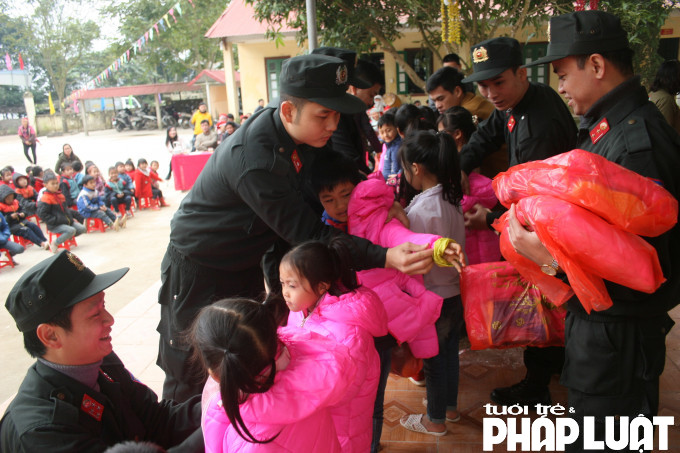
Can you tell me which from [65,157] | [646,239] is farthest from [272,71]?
[646,239]

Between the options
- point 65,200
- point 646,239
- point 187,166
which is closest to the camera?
point 646,239

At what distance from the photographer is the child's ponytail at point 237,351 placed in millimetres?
1350

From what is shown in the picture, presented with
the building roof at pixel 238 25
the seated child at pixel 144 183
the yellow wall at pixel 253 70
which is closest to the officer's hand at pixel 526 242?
the seated child at pixel 144 183

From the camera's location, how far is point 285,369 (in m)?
1.47

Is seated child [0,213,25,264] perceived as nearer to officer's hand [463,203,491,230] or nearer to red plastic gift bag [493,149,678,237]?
officer's hand [463,203,491,230]

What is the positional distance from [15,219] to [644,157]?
26.5 feet

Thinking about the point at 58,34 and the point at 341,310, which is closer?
the point at 341,310

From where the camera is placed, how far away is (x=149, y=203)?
33.4 feet

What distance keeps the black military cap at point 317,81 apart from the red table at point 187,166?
9.40 meters

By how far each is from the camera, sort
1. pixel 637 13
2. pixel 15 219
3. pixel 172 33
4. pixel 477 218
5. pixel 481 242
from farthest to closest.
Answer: pixel 172 33 < pixel 15 219 < pixel 637 13 < pixel 481 242 < pixel 477 218

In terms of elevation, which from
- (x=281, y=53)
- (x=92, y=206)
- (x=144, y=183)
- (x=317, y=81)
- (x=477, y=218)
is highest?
(x=281, y=53)

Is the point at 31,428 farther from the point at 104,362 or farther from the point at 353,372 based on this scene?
the point at 353,372

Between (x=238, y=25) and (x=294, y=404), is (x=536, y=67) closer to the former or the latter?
(x=238, y=25)

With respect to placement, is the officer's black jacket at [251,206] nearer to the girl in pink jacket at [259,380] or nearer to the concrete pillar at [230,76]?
the girl in pink jacket at [259,380]
